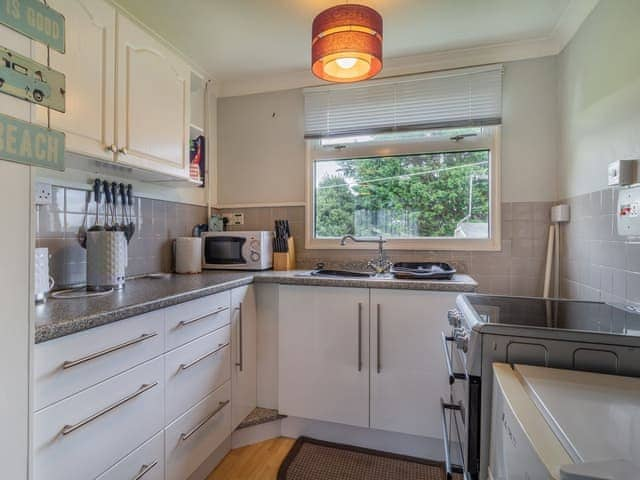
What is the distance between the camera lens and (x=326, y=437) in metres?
1.90

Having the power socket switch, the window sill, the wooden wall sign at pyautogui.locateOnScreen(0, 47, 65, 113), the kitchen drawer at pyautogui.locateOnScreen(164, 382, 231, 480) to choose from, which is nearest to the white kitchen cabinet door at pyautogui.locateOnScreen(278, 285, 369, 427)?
the kitchen drawer at pyautogui.locateOnScreen(164, 382, 231, 480)

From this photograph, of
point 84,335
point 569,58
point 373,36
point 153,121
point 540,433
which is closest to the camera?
point 540,433

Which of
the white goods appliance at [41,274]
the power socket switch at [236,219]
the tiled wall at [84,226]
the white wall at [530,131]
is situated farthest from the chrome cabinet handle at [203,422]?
the white wall at [530,131]

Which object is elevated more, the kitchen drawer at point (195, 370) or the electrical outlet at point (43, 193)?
the electrical outlet at point (43, 193)

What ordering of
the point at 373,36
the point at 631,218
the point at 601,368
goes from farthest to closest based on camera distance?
1. the point at 373,36
2. the point at 631,218
3. the point at 601,368

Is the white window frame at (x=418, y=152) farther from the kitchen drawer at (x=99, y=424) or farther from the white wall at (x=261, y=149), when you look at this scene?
the kitchen drawer at (x=99, y=424)

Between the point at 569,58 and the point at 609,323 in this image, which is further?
the point at 569,58

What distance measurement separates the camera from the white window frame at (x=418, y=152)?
209 cm

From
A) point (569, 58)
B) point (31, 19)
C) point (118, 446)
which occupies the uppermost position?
point (569, 58)

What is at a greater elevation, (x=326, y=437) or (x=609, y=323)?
(x=609, y=323)

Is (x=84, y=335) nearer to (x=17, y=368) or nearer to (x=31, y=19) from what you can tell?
(x=17, y=368)

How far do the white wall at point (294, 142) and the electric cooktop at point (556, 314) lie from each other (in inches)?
37.9

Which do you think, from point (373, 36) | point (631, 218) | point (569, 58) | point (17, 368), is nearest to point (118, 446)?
point (17, 368)

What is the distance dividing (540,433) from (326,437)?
1.63 m
